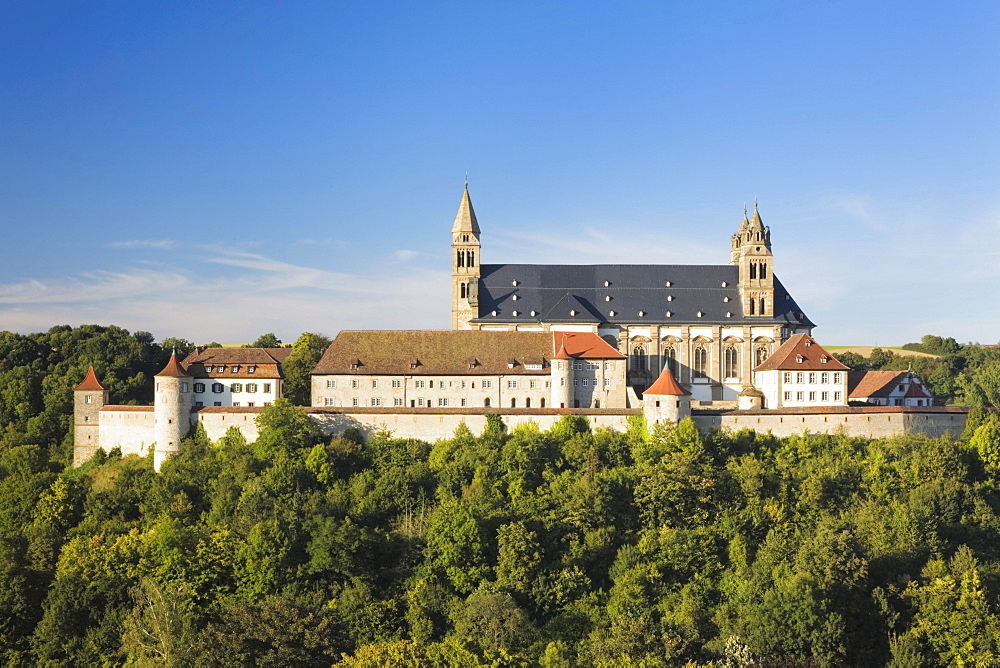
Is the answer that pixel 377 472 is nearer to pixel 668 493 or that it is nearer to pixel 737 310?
pixel 668 493

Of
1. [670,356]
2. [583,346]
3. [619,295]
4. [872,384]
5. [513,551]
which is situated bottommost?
[513,551]

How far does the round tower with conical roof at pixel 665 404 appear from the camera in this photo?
69938mm

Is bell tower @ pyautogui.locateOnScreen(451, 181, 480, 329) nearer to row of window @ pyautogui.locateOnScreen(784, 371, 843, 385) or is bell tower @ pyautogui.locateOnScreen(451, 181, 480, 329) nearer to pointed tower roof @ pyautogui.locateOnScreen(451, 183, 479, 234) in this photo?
pointed tower roof @ pyautogui.locateOnScreen(451, 183, 479, 234)

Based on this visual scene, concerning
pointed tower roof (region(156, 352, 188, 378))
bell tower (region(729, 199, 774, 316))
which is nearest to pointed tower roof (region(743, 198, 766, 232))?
bell tower (region(729, 199, 774, 316))

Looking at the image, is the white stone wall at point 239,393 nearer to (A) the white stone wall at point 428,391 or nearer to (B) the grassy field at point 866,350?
(A) the white stone wall at point 428,391

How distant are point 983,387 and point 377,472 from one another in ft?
189

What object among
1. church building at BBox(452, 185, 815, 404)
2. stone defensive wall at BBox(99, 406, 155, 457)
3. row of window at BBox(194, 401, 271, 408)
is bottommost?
stone defensive wall at BBox(99, 406, 155, 457)

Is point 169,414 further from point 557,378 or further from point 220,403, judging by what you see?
point 557,378

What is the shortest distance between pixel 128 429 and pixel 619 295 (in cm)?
3859

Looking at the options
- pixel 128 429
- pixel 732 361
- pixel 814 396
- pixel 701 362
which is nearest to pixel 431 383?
pixel 128 429

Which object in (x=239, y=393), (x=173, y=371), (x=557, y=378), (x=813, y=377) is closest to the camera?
(x=173, y=371)

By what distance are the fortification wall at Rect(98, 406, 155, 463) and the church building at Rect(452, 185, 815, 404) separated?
2643cm

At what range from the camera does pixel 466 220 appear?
9494cm

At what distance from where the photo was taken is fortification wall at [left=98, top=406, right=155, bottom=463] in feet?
243
